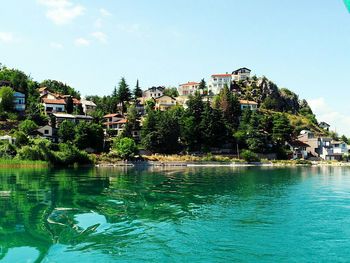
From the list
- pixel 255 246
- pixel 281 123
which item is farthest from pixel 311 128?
pixel 255 246

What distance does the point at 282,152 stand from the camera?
92.2 meters

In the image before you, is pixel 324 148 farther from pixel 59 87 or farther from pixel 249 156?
pixel 59 87

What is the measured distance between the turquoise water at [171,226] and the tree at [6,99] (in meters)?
62.9

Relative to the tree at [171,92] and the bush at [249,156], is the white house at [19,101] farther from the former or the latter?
the bush at [249,156]

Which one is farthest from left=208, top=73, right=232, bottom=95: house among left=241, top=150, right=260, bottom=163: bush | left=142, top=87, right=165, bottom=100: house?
left=241, top=150, right=260, bottom=163: bush

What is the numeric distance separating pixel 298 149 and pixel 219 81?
4133 cm

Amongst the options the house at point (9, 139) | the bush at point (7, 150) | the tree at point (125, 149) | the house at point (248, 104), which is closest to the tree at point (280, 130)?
the house at point (248, 104)

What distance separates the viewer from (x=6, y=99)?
86.6m

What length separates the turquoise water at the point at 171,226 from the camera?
13789 mm

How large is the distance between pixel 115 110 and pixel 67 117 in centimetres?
2579

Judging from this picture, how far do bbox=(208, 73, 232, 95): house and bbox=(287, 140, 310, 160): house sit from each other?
35.7 meters

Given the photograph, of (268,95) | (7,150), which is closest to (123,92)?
(268,95)

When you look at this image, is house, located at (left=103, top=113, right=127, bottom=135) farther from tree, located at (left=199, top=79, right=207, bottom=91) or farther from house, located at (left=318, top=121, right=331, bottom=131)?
house, located at (left=318, top=121, right=331, bottom=131)

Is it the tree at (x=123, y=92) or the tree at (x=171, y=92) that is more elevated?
the tree at (x=171, y=92)
